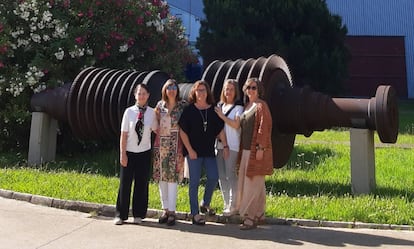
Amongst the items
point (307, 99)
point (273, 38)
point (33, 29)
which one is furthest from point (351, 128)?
point (273, 38)

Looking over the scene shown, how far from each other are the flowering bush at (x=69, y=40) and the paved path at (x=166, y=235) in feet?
16.5

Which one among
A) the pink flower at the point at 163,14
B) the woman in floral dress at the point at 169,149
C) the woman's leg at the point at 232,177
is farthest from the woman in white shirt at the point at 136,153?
the pink flower at the point at 163,14

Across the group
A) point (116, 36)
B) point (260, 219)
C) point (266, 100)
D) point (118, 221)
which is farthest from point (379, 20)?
point (118, 221)

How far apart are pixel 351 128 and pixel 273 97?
4.10 ft

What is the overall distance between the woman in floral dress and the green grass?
1.85 ft

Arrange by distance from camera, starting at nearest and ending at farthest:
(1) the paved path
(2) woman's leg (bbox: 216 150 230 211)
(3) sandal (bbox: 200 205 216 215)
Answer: (1) the paved path < (2) woman's leg (bbox: 216 150 230 211) < (3) sandal (bbox: 200 205 216 215)

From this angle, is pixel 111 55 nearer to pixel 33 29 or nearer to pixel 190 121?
pixel 33 29

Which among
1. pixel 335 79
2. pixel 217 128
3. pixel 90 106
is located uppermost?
pixel 335 79

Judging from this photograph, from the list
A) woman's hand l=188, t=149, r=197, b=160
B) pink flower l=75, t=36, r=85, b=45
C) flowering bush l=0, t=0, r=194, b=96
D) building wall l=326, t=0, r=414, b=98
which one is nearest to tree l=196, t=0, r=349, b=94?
flowering bush l=0, t=0, r=194, b=96

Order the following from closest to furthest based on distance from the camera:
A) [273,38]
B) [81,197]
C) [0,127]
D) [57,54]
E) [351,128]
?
1. [81,197]
2. [351,128]
3. [57,54]
4. [0,127]
5. [273,38]

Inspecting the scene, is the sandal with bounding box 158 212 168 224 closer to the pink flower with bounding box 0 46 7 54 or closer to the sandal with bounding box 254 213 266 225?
the sandal with bounding box 254 213 266 225

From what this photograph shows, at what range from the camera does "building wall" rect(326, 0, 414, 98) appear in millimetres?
38062

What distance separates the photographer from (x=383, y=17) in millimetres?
38438

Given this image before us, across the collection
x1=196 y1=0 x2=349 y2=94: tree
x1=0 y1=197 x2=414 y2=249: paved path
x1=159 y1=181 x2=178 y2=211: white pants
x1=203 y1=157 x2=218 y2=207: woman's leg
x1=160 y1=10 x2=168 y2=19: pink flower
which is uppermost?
x1=196 y1=0 x2=349 y2=94: tree
